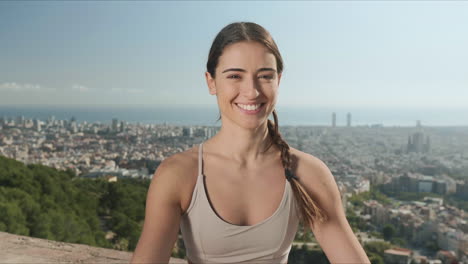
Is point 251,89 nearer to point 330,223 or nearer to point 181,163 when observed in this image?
point 181,163

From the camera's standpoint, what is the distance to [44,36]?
2619 centimetres

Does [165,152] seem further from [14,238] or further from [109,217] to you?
[14,238]

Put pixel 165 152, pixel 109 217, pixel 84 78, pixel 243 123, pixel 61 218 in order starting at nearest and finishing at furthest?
pixel 243 123, pixel 61 218, pixel 109 217, pixel 165 152, pixel 84 78

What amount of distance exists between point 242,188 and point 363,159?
2310cm

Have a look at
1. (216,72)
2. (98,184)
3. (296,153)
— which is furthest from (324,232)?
(98,184)

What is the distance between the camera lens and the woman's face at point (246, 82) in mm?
869

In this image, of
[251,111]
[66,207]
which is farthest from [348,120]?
[251,111]

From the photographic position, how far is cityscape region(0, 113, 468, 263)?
15.0m

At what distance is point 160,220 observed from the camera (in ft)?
2.73

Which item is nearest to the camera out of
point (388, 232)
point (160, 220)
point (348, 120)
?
point (160, 220)

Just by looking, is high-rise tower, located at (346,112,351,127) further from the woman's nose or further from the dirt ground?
the woman's nose

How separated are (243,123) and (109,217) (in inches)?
572

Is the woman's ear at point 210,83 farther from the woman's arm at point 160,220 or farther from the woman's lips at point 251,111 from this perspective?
the woman's arm at point 160,220

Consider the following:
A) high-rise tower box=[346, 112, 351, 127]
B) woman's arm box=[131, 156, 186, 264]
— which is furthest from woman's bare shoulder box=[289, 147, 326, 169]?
high-rise tower box=[346, 112, 351, 127]
